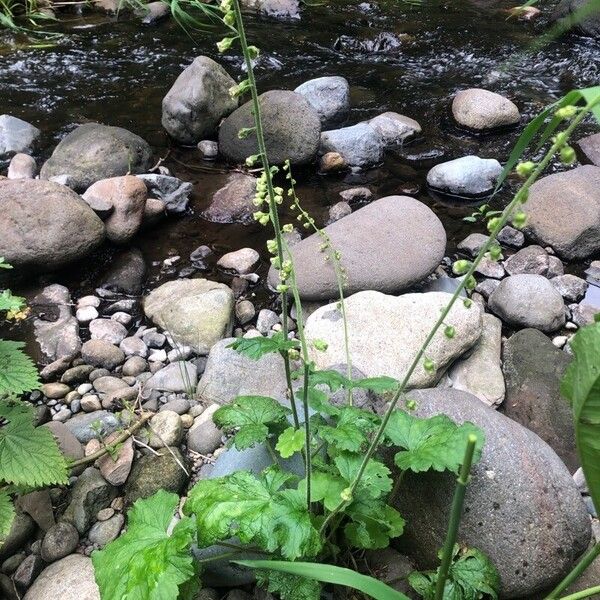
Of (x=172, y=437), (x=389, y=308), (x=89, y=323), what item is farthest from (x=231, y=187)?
(x=172, y=437)

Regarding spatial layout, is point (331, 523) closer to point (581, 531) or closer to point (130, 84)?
point (581, 531)

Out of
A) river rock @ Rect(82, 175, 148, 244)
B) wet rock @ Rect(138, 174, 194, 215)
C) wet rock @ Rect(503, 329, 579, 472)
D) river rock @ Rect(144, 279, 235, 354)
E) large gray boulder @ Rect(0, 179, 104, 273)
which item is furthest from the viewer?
wet rock @ Rect(138, 174, 194, 215)

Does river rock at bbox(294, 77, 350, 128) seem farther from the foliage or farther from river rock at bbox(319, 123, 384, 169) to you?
the foliage

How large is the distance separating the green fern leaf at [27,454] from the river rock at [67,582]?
1.05ft

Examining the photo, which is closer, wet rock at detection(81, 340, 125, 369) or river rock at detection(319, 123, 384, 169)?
wet rock at detection(81, 340, 125, 369)

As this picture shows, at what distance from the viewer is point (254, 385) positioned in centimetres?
288

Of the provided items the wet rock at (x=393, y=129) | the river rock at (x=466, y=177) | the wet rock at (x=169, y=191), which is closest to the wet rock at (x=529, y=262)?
the river rock at (x=466, y=177)

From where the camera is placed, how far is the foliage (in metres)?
1.49

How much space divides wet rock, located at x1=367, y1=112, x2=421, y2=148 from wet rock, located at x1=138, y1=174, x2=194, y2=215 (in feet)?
5.97

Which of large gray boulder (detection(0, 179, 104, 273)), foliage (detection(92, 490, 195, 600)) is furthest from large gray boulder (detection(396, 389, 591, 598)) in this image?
large gray boulder (detection(0, 179, 104, 273))

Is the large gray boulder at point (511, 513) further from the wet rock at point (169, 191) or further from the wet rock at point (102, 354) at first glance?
the wet rock at point (169, 191)

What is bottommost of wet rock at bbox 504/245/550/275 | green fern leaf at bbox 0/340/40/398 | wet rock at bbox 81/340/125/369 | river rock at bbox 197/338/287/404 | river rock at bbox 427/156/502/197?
wet rock at bbox 504/245/550/275

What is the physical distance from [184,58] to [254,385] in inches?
189

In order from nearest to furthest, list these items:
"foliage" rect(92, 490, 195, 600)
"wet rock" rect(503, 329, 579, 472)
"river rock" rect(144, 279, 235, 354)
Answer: "foliage" rect(92, 490, 195, 600) → "wet rock" rect(503, 329, 579, 472) → "river rock" rect(144, 279, 235, 354)
